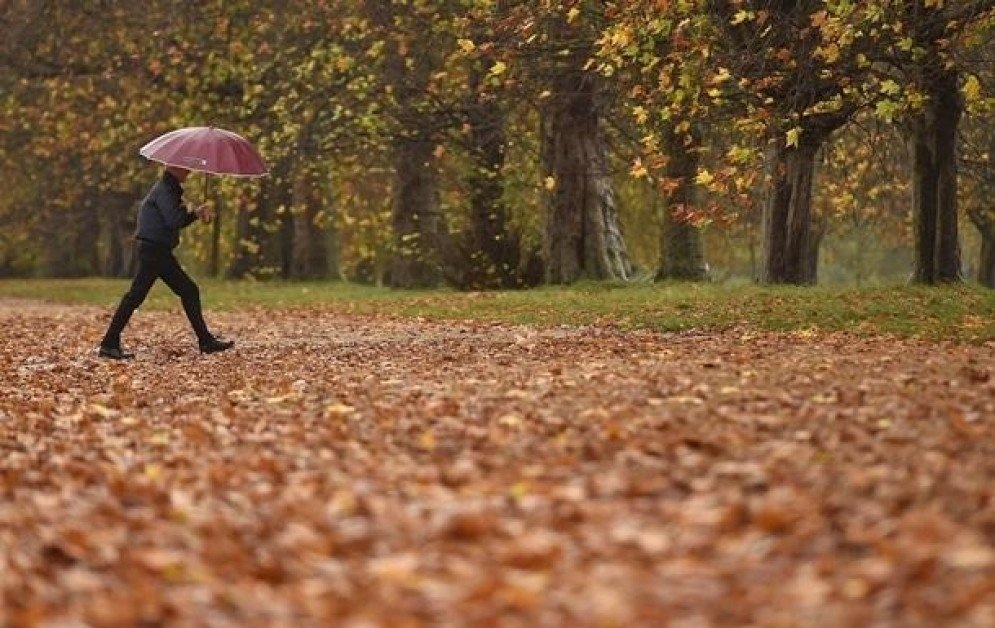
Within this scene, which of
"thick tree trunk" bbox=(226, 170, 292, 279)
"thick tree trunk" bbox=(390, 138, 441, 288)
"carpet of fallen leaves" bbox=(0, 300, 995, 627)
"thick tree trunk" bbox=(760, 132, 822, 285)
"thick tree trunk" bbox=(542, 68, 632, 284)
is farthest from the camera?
"thick tree trunk" bbox=(226, 170, 292, 279)

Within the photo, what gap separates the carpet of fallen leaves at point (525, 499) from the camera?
4949 mm

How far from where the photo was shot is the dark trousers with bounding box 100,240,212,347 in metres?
14.9

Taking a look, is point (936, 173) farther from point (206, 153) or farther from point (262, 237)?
point (262, 237)

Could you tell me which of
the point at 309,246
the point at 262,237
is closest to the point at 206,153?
the point at 309,246

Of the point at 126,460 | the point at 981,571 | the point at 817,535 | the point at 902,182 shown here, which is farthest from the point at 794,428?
the point at 902,182

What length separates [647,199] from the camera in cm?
3628

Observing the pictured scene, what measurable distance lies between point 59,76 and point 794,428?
2686 cm

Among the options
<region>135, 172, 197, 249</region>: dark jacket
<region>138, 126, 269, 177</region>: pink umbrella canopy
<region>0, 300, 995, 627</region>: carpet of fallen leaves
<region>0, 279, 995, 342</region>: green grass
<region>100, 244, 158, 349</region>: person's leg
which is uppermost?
<region>138, 126, 269, 177</region>: pink umbrella canopy

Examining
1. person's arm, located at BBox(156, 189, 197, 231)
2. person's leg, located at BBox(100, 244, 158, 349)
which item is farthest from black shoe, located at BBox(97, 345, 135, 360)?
person's arm, located at BBox(156, 189, 197, 231)

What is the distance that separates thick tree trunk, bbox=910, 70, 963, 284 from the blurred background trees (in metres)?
0.03

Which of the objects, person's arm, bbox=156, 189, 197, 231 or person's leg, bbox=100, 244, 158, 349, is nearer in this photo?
person's arm, bbox=156, 189, 197, 231

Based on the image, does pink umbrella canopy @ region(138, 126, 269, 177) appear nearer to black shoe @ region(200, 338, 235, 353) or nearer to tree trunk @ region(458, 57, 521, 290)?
black shoe @ region(200, 338, 235, 353)

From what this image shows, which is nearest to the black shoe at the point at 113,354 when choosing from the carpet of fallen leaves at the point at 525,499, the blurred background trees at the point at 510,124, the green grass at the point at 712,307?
the blurred background trees at the point at 510,124

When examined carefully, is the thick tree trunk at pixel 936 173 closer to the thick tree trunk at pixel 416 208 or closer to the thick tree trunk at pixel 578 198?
the thick tree trunk at pixel 578 198
